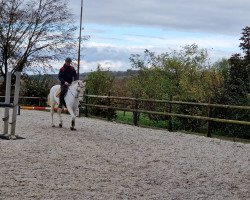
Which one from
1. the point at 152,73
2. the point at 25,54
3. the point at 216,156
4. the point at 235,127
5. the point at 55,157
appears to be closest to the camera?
the point at 55,157

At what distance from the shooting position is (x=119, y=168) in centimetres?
1041

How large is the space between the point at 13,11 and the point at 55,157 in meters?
38.0

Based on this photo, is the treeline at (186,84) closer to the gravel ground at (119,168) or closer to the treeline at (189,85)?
the treeline at (189,85)

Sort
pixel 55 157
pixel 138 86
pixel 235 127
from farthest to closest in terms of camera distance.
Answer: pixel 138 86
pixel 235 127
pixel 55 157

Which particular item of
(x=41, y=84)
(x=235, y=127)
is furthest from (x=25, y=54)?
(x=235, y=127)

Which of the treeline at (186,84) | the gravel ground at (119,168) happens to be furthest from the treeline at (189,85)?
the gravel ground at (119,168)

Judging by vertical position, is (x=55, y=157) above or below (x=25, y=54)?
below

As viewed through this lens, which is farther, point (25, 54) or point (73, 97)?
point (25, 54)

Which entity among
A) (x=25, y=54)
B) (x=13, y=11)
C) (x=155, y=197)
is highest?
(x=13, y=11)

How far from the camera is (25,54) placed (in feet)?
153

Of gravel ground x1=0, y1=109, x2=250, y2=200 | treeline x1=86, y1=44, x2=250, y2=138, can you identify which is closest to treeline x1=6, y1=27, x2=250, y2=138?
treeline x1=86, y1=44, x2=250, y2=138

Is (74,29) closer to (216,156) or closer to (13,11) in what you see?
(13,11)

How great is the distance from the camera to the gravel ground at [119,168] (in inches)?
326

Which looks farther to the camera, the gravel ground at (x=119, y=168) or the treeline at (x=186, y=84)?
the treeline at (x=186, y=84)
